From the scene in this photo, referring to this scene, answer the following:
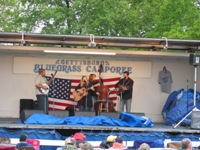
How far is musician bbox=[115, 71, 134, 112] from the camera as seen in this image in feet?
55.0

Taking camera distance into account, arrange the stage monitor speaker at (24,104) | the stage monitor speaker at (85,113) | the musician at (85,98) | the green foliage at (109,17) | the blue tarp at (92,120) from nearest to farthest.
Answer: the blue tarp at (92,120) < the stage monitor speaker at (85,113) < the musician at (85,98) < the stage monitor speaker at (24,104) < the green foliage at (109,17)

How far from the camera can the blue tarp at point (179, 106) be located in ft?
52.6

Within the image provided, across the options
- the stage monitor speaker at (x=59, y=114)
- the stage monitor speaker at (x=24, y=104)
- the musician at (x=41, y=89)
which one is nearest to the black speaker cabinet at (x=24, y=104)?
the stage monitor speaker at (x=24, y=104)

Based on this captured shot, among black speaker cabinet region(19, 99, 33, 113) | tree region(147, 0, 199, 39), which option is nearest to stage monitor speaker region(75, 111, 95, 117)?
black speaker cabinet region(19, 99, 33, 113)

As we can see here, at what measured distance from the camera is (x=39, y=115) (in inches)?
571

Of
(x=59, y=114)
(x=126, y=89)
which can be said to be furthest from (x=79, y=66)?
(x=59, y=114)

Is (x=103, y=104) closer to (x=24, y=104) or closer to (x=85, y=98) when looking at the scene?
(x=85, y=98)

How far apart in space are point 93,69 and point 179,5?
1009 centimetres

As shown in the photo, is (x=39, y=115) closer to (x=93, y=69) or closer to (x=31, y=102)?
(x=31, y=102)

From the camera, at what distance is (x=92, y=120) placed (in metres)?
14.4

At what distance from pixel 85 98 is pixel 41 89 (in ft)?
4.53

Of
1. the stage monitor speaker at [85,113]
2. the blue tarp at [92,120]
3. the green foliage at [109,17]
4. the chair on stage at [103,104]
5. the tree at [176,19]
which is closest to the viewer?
the blue tarp at [92,120]

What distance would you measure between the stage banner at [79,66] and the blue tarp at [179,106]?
3.82ft

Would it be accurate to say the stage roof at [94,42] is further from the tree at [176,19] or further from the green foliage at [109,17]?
the green foliage at [109,17]
